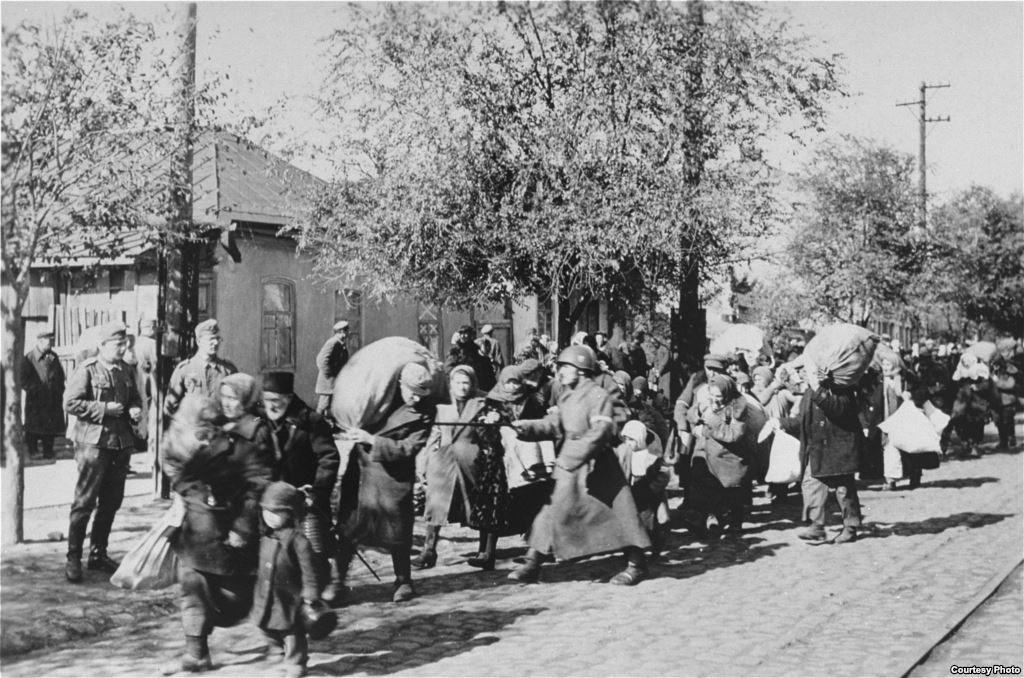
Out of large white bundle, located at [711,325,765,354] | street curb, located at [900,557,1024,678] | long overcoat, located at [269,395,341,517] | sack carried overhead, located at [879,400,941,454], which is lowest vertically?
street curb, located at [900,557,1024,678]

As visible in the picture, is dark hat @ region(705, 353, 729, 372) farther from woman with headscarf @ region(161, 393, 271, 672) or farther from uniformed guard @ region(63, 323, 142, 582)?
woman with headscarf @ region(161, 393, 271, 672)

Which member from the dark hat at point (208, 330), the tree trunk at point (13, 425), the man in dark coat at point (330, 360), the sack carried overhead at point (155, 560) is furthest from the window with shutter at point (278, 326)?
the sack carried overhead at point (155, 560)

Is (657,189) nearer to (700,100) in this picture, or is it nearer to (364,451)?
(700,100)

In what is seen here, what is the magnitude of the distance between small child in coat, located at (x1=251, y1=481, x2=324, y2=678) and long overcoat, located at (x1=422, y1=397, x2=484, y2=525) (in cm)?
269

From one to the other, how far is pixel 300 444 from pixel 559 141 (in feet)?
24.9

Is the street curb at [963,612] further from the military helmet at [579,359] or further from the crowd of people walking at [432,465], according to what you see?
the military helmet at [579,359]

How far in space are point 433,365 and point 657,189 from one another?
20.0ft

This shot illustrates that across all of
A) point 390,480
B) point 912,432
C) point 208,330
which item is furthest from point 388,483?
point 912,432

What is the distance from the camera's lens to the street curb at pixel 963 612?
6192 millimetres

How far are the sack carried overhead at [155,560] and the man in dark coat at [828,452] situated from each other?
19.8 feet

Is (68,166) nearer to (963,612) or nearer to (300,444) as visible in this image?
(300,444)

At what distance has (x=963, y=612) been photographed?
283 inches

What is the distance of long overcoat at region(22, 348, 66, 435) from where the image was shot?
14.5 meters

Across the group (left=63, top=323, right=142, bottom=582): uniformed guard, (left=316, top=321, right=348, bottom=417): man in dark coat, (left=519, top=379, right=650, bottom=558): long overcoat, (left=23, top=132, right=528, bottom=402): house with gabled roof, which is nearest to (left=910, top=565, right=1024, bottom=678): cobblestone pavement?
(left=519, top=379, right=650, bottom=558): long overcoat
